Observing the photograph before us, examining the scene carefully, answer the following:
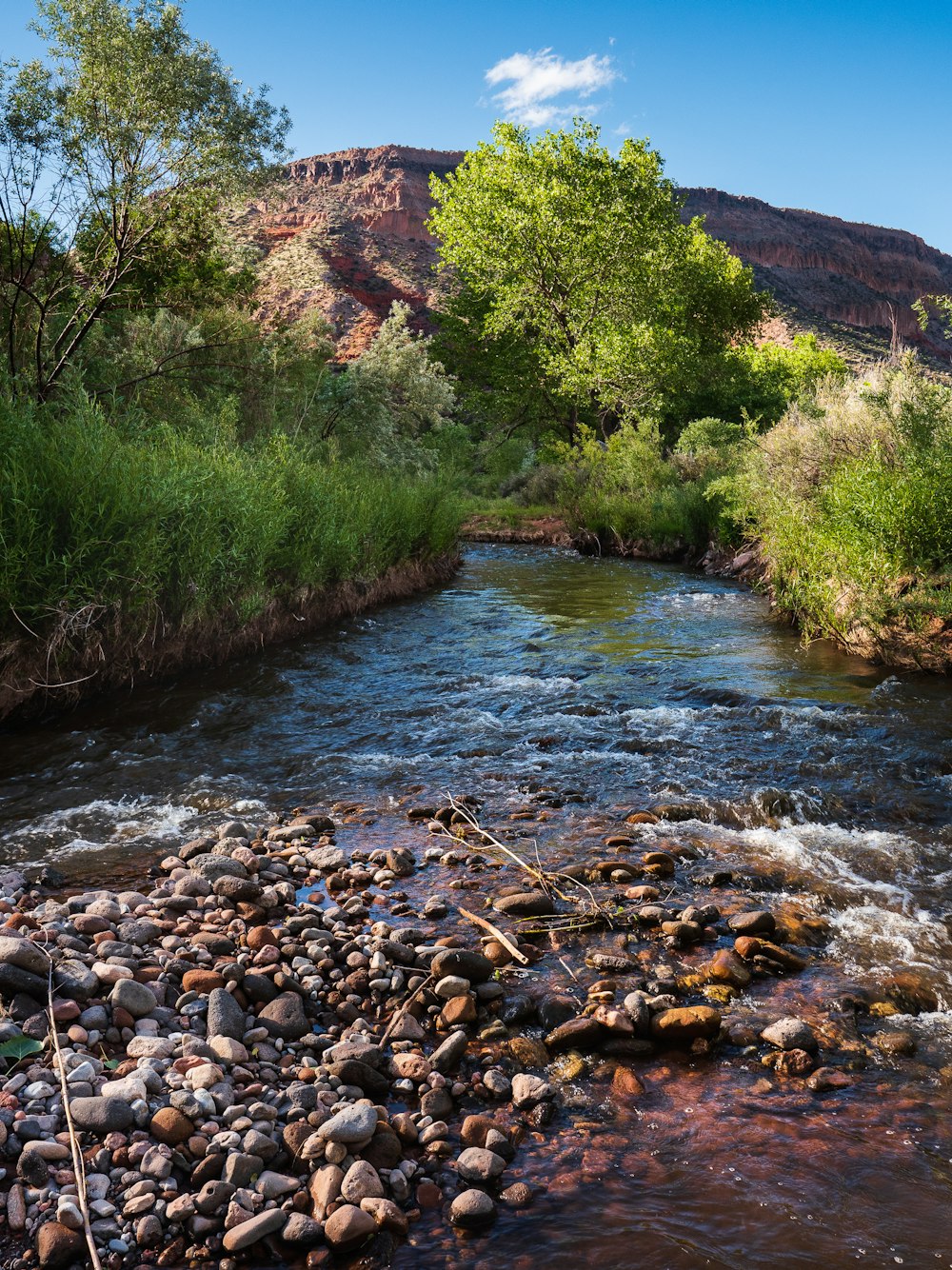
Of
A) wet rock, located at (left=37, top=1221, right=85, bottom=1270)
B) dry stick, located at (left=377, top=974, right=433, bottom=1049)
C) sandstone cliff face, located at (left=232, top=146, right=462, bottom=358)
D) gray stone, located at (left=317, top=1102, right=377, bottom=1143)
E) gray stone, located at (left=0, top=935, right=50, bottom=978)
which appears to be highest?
sandstone cliff face, located at (left=232, top=146, right=462, bottom=358)

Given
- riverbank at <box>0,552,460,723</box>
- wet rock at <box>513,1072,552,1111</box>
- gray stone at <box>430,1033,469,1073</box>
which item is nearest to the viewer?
wet rock at <box>513,1072,552,1111</box>

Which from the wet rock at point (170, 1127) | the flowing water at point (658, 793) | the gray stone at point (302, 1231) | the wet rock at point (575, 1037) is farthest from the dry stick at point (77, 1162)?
the wet rock at point (575, 1037)

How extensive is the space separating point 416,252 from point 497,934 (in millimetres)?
96987

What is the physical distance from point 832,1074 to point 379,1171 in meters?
1.79

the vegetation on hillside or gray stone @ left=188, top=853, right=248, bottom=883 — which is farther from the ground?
the vegetation on hillside

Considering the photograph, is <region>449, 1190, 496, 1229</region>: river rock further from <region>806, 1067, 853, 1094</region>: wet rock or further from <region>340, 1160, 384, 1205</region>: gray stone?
<region>806, 1067, 853, 1094</region>: wet rock

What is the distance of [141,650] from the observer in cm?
905

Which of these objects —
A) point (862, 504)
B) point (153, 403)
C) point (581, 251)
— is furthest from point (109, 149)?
point (581, 251)

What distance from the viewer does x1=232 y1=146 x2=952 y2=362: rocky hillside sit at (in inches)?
2869

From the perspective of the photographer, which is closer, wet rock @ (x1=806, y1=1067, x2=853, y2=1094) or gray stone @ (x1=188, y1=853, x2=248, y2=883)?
wet rock @ (x1=806, y1=1067, x2=853, y2=1094)

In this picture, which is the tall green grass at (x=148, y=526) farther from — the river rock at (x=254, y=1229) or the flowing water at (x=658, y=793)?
the river rock at (x=254, y=1229)

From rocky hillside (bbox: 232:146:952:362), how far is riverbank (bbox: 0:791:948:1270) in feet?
49.5

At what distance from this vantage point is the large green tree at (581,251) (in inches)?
1177

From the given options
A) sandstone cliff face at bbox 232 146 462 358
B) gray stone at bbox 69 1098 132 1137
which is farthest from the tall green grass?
sandstone cliff face at bbox 232 146 462 358
